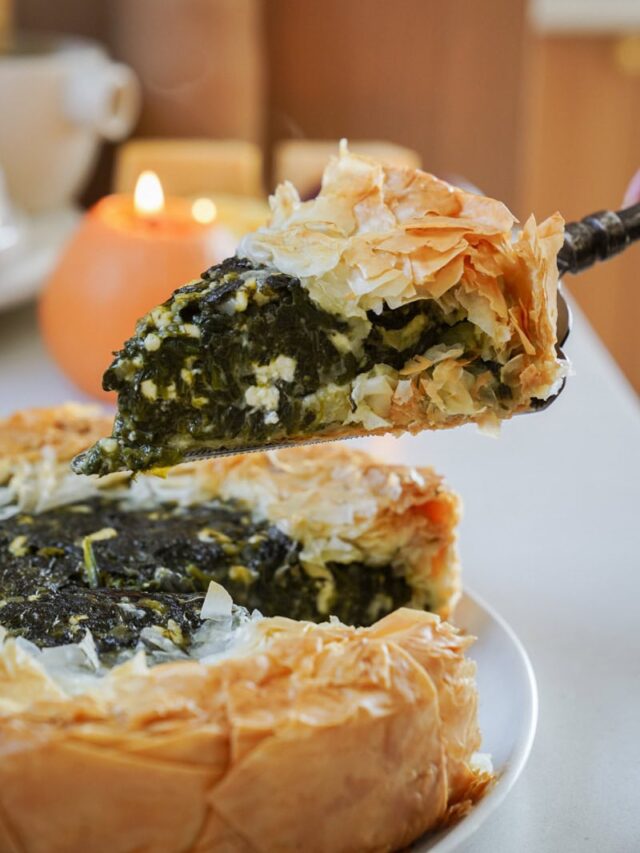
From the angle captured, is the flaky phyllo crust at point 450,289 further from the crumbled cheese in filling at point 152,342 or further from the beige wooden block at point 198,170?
the beige wooden block at point 198,170

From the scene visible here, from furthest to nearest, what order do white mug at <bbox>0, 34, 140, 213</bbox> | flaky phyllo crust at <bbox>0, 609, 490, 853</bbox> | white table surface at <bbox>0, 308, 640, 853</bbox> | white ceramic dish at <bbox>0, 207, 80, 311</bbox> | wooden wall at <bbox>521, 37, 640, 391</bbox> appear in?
wooden wall at <bbox>521, 37, 640, 391</bbox>
white mug at <bbox>0, 34, 140, 213</bbox>
white ceramic dish at <bbox>0, 207, 80, 311</bbox>
white table surface at <bbox>0, 308, 640, 853</bbox>
flaky phyllo crust at <bbox>0, 609, 490, 853</bbox>

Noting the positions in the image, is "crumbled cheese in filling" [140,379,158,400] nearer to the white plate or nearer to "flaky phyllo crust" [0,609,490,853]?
"flaky phyllo crust" [0,609,490,853]

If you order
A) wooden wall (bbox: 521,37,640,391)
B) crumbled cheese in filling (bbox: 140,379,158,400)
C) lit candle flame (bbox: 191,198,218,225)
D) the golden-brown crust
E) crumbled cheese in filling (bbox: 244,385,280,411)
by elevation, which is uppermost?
crumbled cheese in filling (bbox: 140,379,158,400)

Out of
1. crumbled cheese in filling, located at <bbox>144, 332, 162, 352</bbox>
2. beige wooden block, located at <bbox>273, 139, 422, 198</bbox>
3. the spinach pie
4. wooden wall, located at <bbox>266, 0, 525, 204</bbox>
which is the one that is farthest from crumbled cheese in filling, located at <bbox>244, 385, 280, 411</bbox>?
wooden wall, located at <bbox>266, 0, 525, 204</bbox>

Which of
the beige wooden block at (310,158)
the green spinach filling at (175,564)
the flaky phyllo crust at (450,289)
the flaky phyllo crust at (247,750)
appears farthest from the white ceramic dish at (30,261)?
the flaky phyllo crust at (247,750)

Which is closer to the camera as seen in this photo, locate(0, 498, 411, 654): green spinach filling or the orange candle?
locate(0, 498, 411, 654): green spinach filling

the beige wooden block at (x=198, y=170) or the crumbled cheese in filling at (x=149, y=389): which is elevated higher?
the crumbled cheese in filling at (x=149, y=389)
